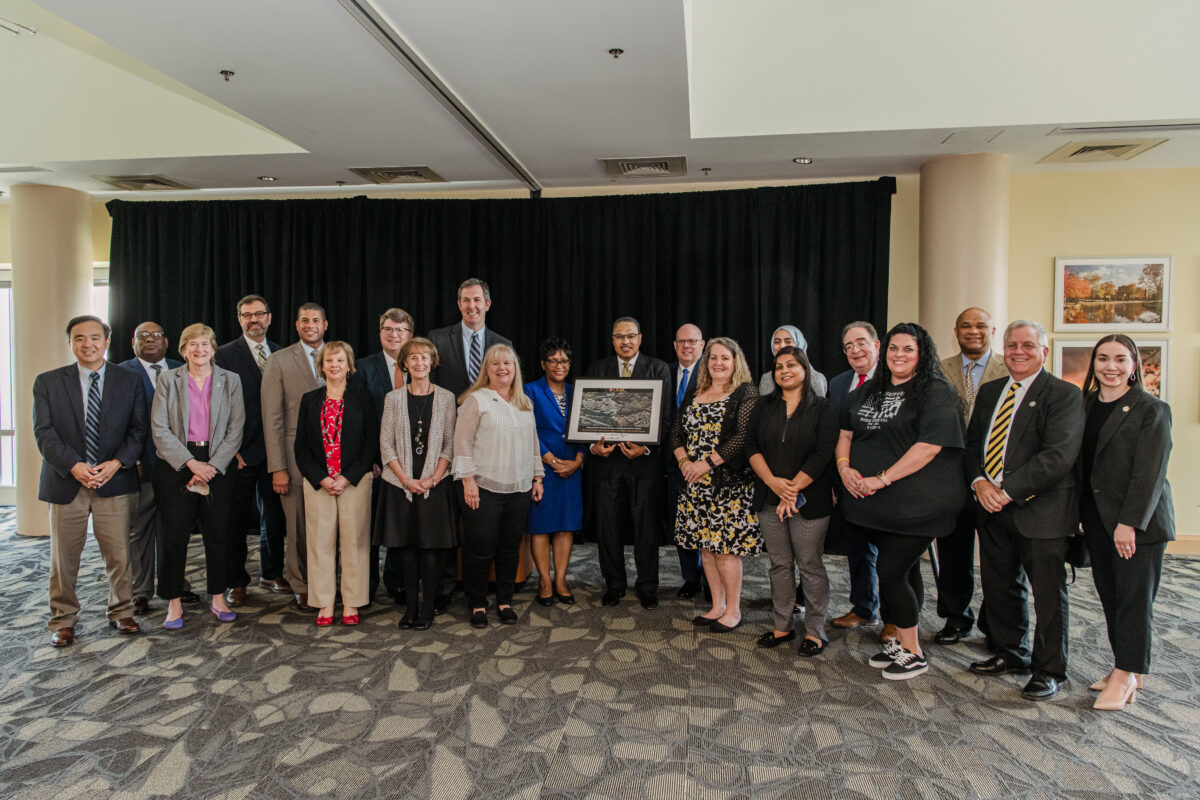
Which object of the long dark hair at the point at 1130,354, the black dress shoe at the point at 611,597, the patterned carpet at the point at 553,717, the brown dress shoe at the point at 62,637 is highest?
the long dark hair at the point at 1130,354

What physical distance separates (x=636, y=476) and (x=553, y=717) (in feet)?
5.16

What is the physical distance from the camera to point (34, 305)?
20.2ft

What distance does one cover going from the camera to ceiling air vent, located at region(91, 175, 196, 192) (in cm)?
598

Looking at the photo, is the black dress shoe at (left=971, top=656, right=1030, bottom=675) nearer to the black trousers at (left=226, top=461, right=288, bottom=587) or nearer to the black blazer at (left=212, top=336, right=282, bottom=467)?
the black trousers at (left=226, top=461, right=288, bottom=587)

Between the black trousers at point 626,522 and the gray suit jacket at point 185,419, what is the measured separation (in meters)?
2.15

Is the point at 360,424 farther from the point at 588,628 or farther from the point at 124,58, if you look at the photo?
the point at 124,58

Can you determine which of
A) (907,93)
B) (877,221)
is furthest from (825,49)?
(877,221)

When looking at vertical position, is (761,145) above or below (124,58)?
below

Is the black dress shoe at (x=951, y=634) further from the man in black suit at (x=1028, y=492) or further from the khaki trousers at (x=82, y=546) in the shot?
the khaki trousers at (x=82, y=546)

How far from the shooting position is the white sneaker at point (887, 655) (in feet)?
11.0

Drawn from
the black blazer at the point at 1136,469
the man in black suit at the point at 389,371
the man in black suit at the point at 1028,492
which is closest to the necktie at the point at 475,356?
the man in black suit at the point at 389,371

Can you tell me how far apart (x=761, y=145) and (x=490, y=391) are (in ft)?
9.00

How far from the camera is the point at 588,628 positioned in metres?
3.94

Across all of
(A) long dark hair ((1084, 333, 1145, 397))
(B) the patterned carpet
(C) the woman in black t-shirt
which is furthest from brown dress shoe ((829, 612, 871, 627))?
(A) long dark hair ((1084, 333, 1145, 397))
